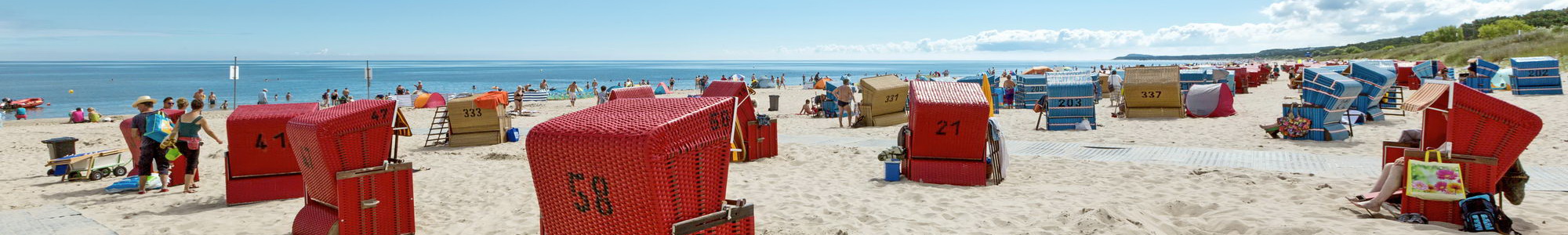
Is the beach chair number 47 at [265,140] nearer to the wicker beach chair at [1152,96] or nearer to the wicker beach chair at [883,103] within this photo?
the wicker beach chair at [883,103]

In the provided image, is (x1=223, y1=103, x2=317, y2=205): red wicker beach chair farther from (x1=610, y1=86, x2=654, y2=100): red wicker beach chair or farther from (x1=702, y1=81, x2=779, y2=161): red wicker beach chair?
(x1=610, y1=86, x2=654, y2=100): red wicker beach chair

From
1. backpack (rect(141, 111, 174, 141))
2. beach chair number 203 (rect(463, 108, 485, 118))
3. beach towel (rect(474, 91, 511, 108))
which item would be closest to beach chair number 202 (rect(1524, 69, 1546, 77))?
beach towel (rect(474, 91, 511, 108))

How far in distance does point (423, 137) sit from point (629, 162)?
13486mm

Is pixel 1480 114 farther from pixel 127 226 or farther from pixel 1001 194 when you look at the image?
pixel 127 226

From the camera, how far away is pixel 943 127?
26.4 ft

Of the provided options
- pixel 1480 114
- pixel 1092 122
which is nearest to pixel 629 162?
pixel 1480 114

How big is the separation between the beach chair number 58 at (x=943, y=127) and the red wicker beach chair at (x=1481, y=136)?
352 centimetres

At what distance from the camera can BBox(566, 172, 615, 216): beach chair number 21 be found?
3.17 meters

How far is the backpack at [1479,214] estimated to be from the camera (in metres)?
5.28

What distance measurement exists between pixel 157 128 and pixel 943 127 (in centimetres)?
702

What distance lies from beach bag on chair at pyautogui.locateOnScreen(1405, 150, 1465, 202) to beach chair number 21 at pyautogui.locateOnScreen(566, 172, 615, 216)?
5192 millimetres

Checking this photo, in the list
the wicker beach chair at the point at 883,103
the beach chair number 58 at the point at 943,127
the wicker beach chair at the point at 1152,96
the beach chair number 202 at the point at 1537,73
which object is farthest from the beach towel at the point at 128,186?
the beach chair number 202 at the point at 1537,73

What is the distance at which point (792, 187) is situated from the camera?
8.13 meters

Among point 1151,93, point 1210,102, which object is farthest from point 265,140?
point 1210,102
